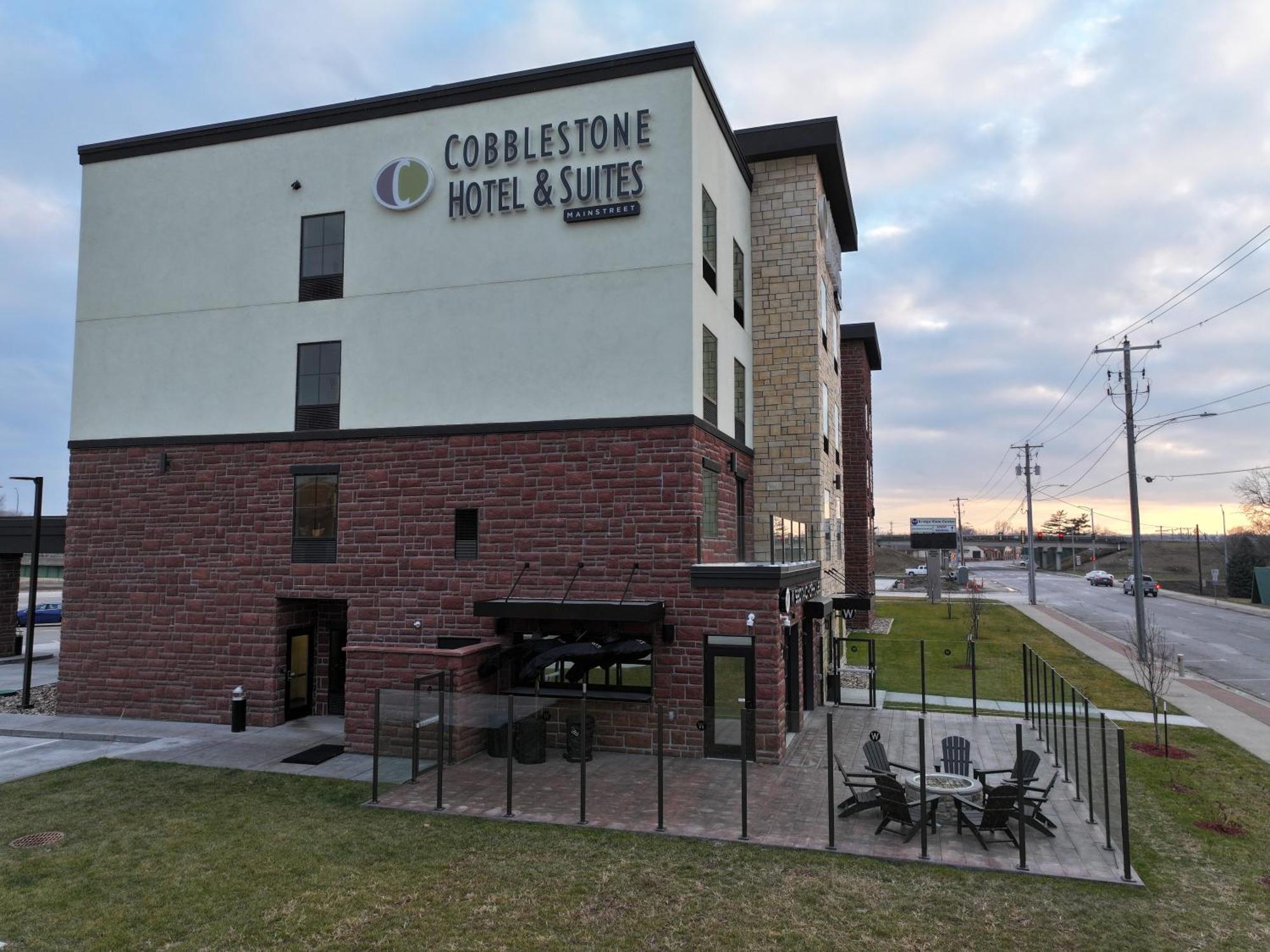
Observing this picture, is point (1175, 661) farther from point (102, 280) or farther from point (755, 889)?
point (102, 280)

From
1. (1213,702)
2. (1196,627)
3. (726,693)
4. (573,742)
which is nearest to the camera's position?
(573,742)

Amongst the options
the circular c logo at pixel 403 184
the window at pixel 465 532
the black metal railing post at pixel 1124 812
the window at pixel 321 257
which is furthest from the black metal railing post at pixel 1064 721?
the window at pixel 321 257

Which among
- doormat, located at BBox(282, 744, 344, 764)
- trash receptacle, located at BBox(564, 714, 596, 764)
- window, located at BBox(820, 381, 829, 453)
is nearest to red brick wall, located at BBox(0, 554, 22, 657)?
doormat, located at BBox(282, 744, 344, 764)

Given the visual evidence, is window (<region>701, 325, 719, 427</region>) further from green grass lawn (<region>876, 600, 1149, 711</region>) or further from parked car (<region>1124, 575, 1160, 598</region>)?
parked car (<region>1124, 575, 1160, 598</region>)

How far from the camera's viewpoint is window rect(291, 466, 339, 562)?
18.6m

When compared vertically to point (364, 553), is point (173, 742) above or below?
below

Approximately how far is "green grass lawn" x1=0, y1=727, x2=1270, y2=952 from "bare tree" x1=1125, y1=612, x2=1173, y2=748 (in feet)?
14.3

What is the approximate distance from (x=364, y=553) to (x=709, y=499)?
7.87m

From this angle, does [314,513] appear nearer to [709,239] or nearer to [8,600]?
[709,239]

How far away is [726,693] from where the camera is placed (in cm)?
1591

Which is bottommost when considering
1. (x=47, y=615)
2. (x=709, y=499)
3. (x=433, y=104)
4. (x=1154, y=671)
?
(x=47, y=615)

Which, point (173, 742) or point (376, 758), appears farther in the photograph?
point (173, 742)

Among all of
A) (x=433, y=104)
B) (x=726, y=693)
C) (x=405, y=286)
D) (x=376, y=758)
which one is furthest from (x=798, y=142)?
(x=376, y=758)

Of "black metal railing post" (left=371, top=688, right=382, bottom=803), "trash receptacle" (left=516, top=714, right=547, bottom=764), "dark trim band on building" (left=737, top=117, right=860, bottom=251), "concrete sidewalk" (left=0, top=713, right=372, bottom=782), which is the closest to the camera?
"black metal railing post" (left=371, top=688, right=382, bottom=803)
